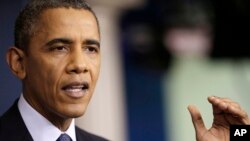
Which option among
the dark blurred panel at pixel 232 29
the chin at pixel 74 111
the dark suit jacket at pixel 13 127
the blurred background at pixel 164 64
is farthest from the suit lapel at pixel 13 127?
the dark blurred panel at pixel 232 29

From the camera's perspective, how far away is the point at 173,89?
244 cm

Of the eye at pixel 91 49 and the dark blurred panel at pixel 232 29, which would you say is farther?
the dark blurred panel at pixel 232 29

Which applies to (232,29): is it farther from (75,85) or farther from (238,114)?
(75,85)

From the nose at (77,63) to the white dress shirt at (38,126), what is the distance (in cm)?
13

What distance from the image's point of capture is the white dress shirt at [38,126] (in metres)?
1.18

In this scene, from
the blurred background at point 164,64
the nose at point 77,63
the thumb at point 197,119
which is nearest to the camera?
the nose at point 77,63

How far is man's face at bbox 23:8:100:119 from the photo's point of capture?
1.14 meters

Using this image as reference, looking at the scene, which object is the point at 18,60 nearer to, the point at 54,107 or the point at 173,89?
the point at 54,107

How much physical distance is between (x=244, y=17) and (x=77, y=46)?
1.41 metres

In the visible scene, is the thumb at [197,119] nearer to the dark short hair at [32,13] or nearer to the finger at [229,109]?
the finger at [229,109]

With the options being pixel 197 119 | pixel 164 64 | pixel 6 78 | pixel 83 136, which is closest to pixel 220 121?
pixel 197 119

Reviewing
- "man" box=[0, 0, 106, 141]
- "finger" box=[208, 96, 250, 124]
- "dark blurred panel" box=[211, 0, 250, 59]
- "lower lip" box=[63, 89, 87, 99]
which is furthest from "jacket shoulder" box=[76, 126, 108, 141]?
"dark blurred panel" box=[211, 0, 250, 59]

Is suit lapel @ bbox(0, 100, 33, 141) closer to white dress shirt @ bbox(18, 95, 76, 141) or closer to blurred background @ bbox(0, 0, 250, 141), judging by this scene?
white dress shirt @ bbox(18, 95, 76, 141)

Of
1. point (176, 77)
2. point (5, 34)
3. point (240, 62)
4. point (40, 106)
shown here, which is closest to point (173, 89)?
point (176, 77)
